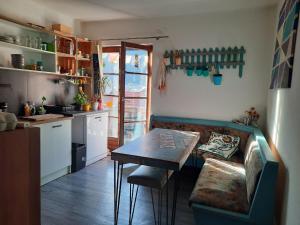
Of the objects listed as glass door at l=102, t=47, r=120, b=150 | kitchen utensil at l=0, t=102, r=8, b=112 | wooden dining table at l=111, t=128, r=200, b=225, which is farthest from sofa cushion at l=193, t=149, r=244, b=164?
kitchen utensil at l=0, t=102, r=8, b=112

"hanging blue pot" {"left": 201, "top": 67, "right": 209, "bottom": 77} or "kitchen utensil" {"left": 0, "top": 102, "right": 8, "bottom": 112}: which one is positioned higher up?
"hanging blue pot" {"left": 201, "top": 67, "right": 209, "bottom": 77}

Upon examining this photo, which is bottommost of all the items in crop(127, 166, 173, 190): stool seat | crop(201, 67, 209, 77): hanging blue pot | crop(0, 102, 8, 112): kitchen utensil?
crop(127, 166, 173, 190): stool seat

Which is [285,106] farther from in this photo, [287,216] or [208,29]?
[208,29]

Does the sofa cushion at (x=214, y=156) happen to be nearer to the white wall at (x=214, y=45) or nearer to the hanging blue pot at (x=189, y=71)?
the white wall at (x=214, y=45)

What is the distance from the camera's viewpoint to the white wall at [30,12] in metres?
3.10

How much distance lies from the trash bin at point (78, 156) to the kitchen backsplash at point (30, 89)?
0.90 meters

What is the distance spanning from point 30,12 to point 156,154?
2994 millimetres

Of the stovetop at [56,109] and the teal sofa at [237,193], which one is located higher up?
the stovetop at [56,109]

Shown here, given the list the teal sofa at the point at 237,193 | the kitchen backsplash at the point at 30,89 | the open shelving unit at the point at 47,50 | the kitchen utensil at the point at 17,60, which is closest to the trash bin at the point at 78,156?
the kitchen backsplash at the point at 30,89

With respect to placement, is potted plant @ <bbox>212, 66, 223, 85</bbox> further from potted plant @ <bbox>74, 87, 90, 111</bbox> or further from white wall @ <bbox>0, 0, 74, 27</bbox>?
white wall @ <bbox>0, 0, 74, 27</bbox>

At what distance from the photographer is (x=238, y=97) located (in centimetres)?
361

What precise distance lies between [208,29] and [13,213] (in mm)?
3455

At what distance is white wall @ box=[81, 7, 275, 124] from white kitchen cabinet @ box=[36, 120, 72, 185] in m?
1.60

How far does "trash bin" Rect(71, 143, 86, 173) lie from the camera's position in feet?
11.4
